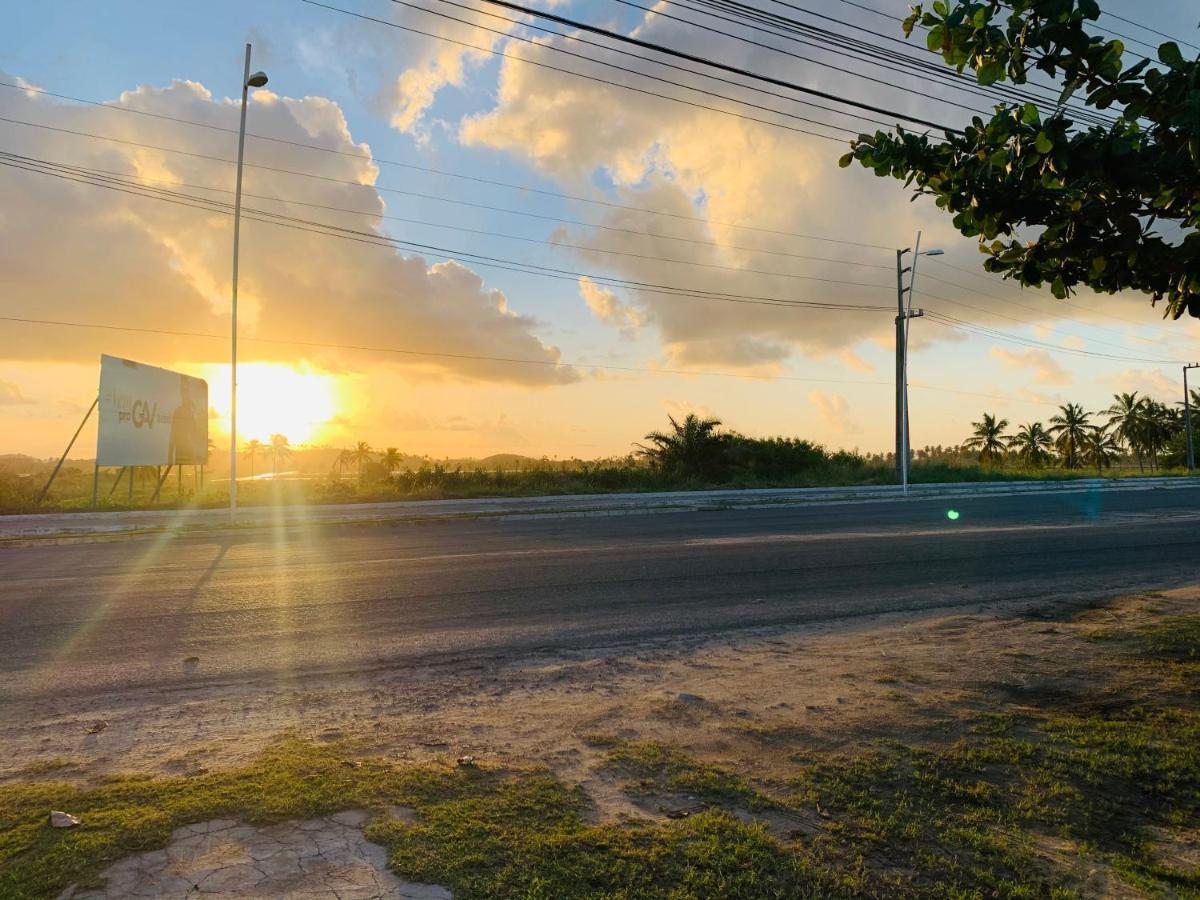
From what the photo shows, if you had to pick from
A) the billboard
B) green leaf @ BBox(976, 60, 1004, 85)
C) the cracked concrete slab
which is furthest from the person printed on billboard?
green leaf @ BBox(976, 60, 1004, 85)

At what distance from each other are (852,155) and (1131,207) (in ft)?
5.39

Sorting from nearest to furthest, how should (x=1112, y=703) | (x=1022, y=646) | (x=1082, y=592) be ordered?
(x=1112, y=703), (x=1022, y=646), (x=1082, y=592)

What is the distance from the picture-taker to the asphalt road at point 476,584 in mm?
6605

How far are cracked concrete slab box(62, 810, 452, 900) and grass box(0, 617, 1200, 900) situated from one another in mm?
79

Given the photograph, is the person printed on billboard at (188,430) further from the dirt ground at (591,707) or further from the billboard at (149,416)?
the dirt ground at (591,707)

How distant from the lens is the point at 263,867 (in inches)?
115

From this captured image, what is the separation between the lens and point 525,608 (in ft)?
26.9

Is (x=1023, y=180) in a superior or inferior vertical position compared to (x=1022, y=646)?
superior

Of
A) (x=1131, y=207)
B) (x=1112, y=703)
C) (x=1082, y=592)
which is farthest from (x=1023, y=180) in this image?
(x=1082, y=592)

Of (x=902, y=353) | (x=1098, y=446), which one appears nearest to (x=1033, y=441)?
(x=1098, y=446)

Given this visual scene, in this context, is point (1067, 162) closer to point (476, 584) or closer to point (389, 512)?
point (476, 584)

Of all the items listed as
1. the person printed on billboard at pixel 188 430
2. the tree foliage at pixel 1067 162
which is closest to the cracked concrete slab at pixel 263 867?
the tree foliage at pixel 1067 162

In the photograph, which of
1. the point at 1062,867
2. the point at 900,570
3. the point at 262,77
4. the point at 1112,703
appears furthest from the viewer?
the point at 262,77

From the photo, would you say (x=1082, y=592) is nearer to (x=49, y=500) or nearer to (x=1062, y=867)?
(x=1062, y=867)
